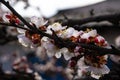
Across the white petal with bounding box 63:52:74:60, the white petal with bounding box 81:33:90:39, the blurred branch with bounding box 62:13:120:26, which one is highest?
the blurred branch with bounding box 62:13:120:26

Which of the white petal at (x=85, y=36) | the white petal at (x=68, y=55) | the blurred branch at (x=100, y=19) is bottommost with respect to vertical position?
the white petal at (x=68, y=55)

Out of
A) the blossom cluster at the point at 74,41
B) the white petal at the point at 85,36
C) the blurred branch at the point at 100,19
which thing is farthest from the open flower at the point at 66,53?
the blurred branch at the point at 100,19

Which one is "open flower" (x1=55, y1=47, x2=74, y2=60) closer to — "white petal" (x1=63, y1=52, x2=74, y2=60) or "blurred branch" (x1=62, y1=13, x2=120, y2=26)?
"white petal" (x1=63, y1=52, x2=74, y2=60)

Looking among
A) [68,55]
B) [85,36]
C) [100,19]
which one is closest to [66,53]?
[68,55]

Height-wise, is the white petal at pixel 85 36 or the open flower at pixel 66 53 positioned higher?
the white petal at pixel 85 36

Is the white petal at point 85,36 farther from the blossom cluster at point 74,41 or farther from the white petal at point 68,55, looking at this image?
the white petal at point 68,55

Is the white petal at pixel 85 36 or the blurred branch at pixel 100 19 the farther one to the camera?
the blurred branch at pixel 100 19

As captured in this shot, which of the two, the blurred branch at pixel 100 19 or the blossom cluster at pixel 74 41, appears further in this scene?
the blurred branch at pixel 100 19

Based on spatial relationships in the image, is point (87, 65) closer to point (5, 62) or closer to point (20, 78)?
point (20, 78)

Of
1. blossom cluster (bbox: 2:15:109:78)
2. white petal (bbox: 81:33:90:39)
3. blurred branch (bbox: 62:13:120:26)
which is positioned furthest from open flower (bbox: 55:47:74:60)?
blurred branch (bbox: 62:13:120:26)

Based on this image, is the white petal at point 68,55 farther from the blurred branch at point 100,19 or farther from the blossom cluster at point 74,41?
the blurred branch at point 100,19

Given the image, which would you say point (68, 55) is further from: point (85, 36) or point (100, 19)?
point (100, 19)
